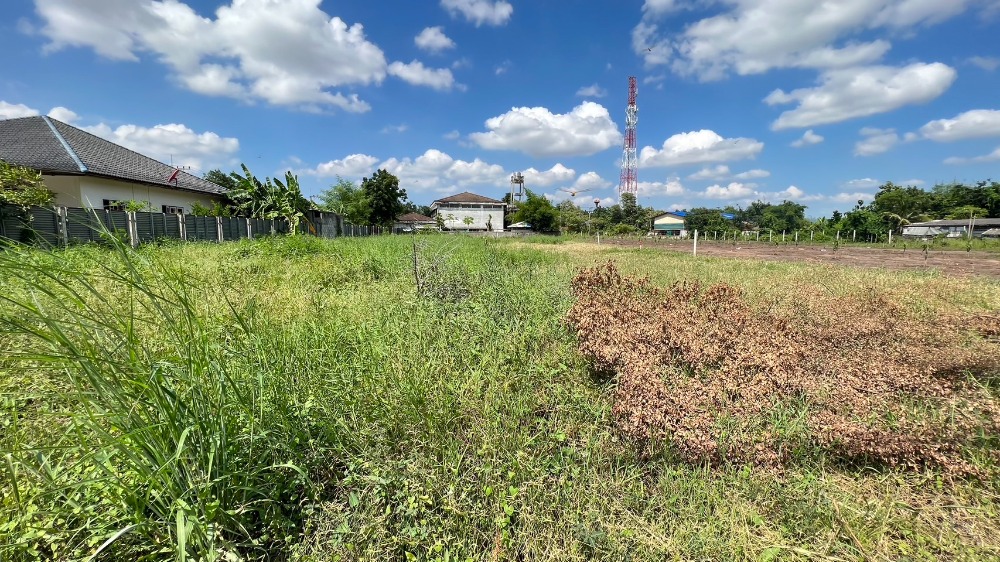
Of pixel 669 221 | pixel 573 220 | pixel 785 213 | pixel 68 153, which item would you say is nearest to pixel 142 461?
pixel 68 153

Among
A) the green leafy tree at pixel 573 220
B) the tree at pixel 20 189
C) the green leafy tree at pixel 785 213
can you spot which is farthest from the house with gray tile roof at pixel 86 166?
the green leafy tree at pixel 785 213

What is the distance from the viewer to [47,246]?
4.82 ft

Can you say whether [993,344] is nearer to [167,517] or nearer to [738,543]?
[738,543]

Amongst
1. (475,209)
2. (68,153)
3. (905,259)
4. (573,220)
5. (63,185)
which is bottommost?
(905,259)

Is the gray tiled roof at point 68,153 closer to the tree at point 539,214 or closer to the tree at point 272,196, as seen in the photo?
the tree at point 272,196

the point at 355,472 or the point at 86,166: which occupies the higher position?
the point at 86,166

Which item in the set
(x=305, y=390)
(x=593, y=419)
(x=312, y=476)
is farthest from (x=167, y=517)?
(x=593, y=419)

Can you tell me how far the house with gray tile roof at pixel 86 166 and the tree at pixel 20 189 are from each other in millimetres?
1616

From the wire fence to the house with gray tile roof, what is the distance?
163 centimetres

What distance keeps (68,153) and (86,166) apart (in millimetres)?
Result: 1191

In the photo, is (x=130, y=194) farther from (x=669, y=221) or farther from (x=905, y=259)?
(x=669, y=221)

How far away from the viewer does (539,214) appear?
145ft

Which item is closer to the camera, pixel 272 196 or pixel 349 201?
pixel 272 196

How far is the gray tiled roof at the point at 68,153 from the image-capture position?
40.5 ft
